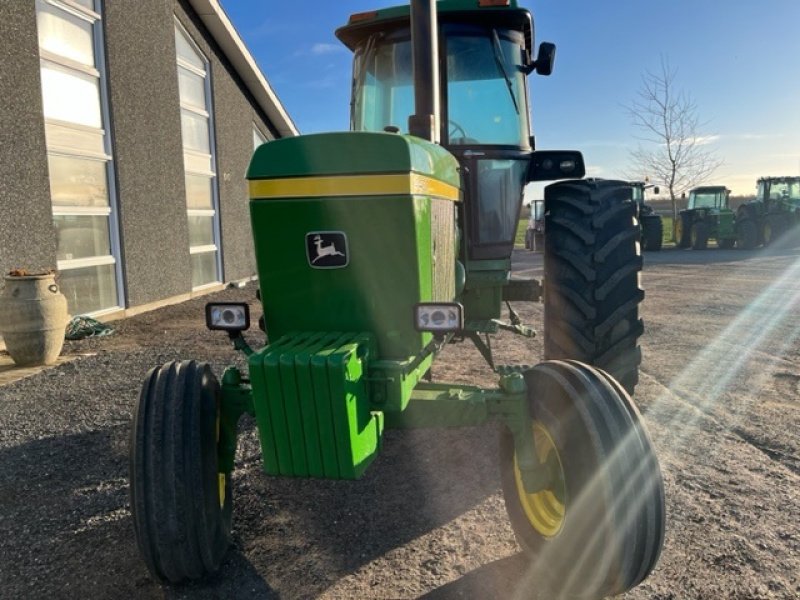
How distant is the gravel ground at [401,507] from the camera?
2521mm

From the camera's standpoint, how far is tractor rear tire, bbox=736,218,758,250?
21.9 metres

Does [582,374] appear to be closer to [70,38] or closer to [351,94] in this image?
[351,94]

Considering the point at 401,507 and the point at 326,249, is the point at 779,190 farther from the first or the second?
the point at 326,249

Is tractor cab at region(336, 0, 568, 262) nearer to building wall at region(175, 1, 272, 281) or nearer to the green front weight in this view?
the green front weight

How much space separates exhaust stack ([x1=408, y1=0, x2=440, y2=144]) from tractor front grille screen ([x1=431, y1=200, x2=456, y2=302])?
16.2 inches

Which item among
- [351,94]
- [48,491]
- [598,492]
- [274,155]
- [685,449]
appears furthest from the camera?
[351,94]

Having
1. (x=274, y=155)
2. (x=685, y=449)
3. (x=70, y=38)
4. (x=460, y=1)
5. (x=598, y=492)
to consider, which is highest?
(x=70, y=38)

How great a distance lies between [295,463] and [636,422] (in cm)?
126

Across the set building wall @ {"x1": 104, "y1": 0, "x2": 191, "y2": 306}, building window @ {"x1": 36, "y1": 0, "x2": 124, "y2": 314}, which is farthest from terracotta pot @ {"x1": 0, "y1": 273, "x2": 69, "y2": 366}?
building wall @ {"x1": 104, "y1": 0, "x2": 191, "y2": 306}

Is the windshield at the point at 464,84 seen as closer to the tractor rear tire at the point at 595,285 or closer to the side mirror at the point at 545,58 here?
the side mirror at the point at 545,58

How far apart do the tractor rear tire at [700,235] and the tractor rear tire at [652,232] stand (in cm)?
154

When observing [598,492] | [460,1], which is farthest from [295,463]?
[460,1]

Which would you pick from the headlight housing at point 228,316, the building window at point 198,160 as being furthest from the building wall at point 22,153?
the headlight housing at point 228,316

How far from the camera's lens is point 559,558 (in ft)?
7.66
